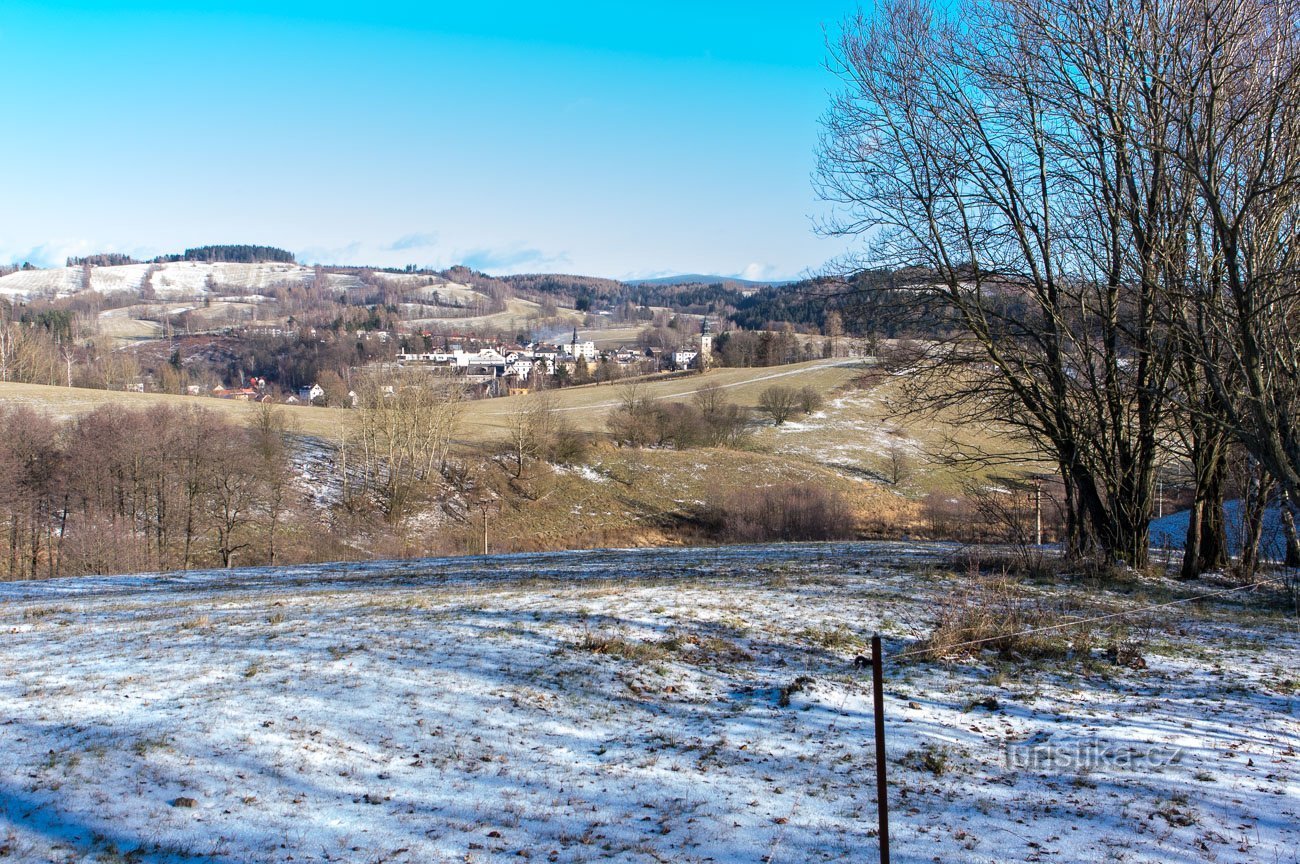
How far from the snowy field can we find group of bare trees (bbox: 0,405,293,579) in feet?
A: 89.0

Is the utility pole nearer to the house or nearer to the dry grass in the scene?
the dry grass

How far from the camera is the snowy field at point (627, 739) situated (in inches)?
201

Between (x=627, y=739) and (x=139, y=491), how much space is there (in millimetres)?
37292

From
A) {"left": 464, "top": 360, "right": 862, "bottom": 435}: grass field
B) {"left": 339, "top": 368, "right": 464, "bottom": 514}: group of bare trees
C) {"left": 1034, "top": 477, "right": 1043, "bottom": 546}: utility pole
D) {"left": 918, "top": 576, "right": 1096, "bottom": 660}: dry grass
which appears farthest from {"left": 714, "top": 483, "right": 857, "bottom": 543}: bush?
{"left": 918, "top": 576, "right": 1096, "bottom": 660}: dry grass

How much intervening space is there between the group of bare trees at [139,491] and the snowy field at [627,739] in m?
27.1

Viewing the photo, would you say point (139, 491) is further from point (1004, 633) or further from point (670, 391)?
point (670, 391)

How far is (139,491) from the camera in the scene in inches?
1412

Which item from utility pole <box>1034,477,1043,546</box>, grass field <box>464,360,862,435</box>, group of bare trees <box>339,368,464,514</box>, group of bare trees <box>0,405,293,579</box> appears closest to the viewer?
utility pole <box>1034,477,1043,546</box>

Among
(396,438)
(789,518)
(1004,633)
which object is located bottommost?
(789,518)

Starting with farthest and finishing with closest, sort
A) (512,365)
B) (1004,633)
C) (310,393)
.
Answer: (512,365) → (310,393) → (1004,633)

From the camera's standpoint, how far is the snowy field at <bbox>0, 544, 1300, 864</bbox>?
5.11m

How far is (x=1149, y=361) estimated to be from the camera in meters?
13.0

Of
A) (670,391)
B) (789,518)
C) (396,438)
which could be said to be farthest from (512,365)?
(789,518)

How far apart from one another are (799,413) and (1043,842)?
6973cm
